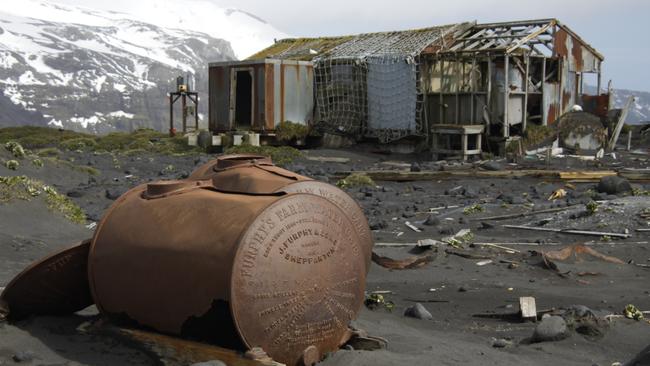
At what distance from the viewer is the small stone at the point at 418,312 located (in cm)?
725

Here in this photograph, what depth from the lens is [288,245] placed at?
5.03 meters

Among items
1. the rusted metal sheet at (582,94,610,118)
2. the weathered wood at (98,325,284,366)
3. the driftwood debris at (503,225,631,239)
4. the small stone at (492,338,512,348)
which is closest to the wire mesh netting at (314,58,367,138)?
the rusted metal sheet at (582,94,610,118)

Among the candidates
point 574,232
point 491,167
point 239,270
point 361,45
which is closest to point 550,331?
point 239,270

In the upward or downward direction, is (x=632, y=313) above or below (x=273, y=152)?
below

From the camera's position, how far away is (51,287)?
A: 6.01m

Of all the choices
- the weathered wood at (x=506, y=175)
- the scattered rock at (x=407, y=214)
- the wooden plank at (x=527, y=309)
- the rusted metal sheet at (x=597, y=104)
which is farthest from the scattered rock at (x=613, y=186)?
the rusted metal sheet at (x=597, y=104)

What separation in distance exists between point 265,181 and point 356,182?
35.5ft

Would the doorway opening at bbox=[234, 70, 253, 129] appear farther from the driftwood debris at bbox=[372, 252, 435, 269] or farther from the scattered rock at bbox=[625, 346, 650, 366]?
the scattered rock at bbox=[625, 346, 650, 366]

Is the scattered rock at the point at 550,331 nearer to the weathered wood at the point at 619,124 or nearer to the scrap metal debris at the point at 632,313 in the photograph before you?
the scrap metal debris at the point at 632,313

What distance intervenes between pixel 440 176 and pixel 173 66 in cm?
15827

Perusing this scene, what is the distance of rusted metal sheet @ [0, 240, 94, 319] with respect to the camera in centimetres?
593

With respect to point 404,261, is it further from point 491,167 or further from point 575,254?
point 491,167

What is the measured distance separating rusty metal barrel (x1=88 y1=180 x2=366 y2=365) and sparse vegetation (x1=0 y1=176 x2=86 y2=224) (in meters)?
6.48

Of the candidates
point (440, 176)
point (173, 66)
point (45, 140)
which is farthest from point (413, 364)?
point (173, 66)
